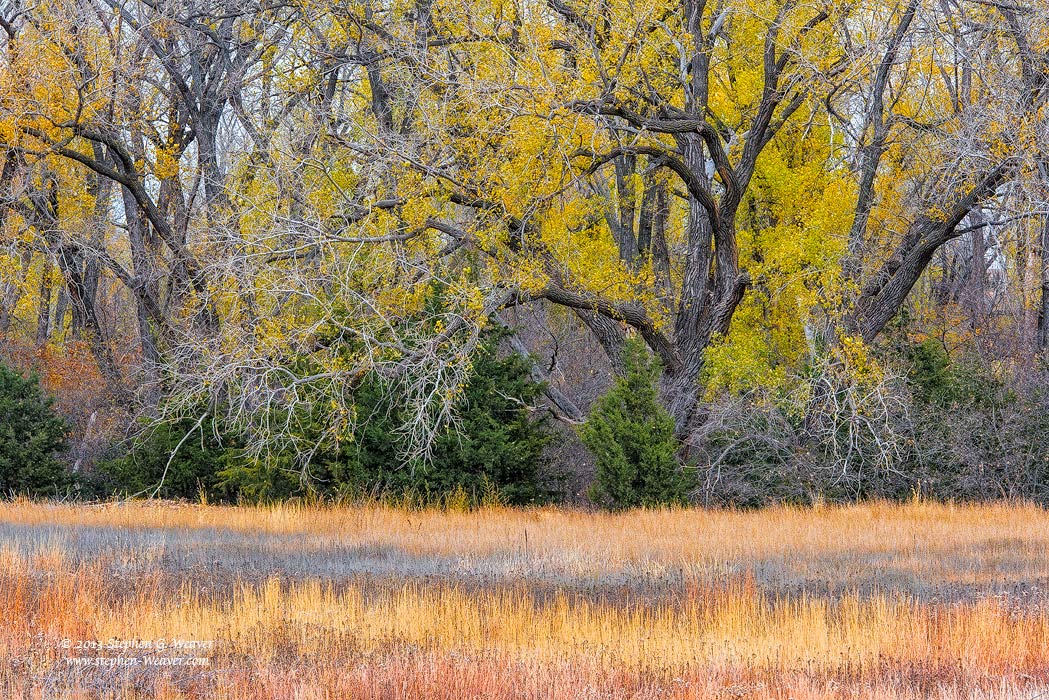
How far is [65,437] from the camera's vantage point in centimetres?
2217

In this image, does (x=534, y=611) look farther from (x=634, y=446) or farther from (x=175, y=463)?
(x=175, y=463)

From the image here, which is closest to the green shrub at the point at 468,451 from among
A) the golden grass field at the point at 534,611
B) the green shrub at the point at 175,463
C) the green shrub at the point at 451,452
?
the green shrub at the point at 451,452

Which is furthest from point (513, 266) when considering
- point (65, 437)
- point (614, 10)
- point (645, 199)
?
point (65, 437)

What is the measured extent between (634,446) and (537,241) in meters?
3.44

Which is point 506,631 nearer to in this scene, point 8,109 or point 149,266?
point 8,109

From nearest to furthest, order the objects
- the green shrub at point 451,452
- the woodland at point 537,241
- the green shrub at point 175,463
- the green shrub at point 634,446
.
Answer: the woodland at point 537,241 < the green shrub at point 634,446 < the green shrub at point 451,452 < the green shrub at point 175,463

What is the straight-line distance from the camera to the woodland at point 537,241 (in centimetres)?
1702

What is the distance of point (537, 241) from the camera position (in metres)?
18.2

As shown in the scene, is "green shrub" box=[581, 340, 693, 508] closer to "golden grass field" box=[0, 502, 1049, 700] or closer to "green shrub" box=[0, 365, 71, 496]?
"golden grass field" box=[0, 502, 1049, 700]

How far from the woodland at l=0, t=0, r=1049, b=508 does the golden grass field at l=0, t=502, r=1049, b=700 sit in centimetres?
313

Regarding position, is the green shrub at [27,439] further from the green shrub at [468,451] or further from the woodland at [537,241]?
the green shrub at [468,451]

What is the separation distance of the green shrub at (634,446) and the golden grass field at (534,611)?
7.82 feet

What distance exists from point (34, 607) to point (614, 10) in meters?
11.5

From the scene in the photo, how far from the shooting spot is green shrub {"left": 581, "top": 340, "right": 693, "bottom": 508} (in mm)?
17328
